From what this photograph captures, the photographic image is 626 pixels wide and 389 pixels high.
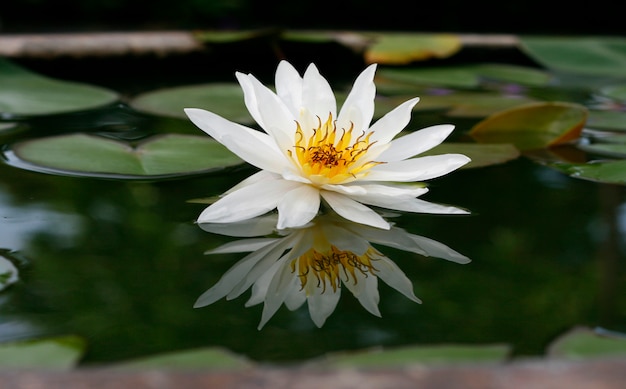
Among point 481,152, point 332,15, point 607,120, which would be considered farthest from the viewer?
point 332,15

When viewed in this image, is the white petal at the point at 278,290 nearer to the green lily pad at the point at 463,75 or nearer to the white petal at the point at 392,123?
the white petal at the point at 392,123

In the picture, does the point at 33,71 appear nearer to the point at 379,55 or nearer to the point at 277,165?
the point at 379,55

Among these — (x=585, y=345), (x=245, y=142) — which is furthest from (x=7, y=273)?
(x=585, y=345)

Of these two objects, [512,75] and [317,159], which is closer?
[317,159]

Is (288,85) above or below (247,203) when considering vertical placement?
above

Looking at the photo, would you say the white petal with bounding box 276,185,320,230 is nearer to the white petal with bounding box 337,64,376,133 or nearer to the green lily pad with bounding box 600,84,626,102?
the white petal with bounding box 337,64,376,133

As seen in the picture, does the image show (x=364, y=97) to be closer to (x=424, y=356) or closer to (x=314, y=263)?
(x=314, y=263)

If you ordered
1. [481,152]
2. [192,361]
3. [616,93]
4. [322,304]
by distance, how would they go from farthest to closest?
[616,93] → [481,152] → [322,304] → [192,361]
